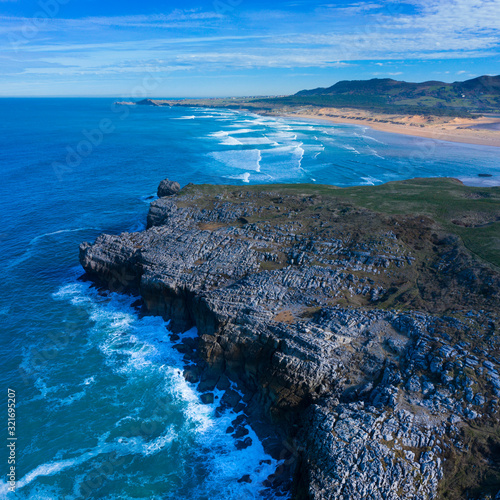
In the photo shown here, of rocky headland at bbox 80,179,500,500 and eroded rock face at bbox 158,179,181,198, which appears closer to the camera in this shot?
rocky headland at bbox 80,179,500,500

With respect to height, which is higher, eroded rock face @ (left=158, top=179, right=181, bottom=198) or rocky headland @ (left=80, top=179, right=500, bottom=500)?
eroded rock face @ (left=158, top=179, right=181, bottom=198)

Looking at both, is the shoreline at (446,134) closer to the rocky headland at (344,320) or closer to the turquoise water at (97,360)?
the turquoise water at (97,360)

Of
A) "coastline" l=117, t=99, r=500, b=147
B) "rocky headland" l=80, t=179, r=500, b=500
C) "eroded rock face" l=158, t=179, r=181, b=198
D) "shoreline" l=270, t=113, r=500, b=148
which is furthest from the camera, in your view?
"coastline" l=117, t=99, r=500, b=147

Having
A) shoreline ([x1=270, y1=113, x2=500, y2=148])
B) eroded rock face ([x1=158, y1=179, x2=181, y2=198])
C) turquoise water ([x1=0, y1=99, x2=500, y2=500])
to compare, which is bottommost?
turquoise water ([x1=0, y1=99, x2=500, y2=500])

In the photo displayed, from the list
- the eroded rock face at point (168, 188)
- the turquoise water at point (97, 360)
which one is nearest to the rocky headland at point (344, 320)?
the turquoise water at point (97, 360)

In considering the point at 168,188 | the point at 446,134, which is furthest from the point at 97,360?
the point at 446,134

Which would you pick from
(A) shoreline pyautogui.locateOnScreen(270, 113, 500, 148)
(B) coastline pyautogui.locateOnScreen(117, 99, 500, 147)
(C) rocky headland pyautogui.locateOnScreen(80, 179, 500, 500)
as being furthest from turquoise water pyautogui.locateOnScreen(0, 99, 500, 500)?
(B) coastline pyautogui.locateOnScreen(117, 99, 500, 147)

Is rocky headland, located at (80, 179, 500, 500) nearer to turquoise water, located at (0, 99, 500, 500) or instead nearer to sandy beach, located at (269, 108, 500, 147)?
turquoise water, located at (0, 99, 500, 500)

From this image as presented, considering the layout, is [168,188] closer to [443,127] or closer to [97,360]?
[97,360]
